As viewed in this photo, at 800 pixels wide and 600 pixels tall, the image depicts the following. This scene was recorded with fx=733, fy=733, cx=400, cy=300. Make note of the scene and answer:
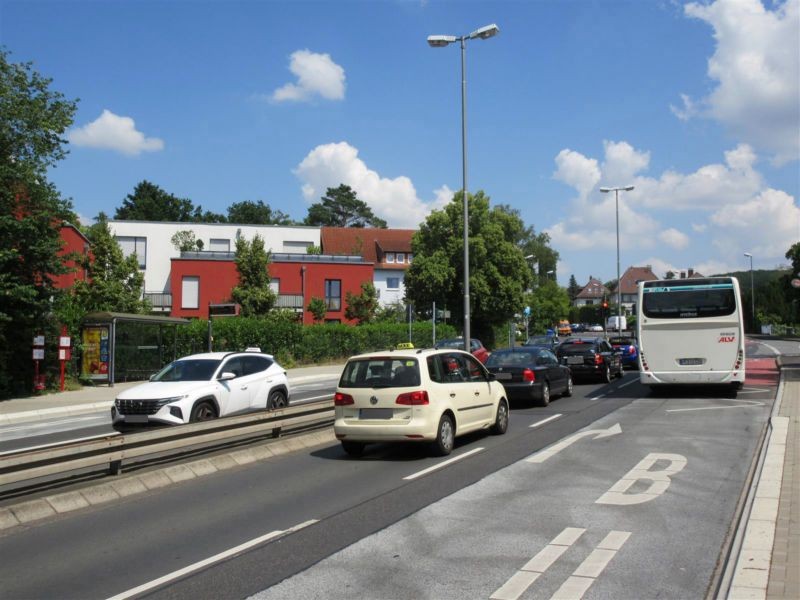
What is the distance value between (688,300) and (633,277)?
134 metres

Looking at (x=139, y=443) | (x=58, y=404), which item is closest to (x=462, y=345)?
(x=58, y=404)

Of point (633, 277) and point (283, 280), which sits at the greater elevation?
point (633, 277)

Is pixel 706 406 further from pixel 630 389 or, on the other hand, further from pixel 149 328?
pixel 149 328

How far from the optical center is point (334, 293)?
5688 centimetres

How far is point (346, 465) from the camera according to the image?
1049cm

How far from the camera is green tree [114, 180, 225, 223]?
98.7 m

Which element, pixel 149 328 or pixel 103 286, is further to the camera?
pixel 103 286

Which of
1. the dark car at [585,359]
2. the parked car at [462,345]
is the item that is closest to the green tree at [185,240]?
the parked car at [462,345]

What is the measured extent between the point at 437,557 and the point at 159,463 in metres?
5.46

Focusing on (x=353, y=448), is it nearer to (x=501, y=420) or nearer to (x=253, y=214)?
(x=501, y=420)

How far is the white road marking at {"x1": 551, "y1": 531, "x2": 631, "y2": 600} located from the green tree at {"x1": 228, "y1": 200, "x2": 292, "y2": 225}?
104061mm

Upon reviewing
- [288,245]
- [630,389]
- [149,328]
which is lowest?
[630,389]

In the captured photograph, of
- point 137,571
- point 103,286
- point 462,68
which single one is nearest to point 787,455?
point 137,571

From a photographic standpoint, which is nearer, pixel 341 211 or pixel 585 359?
pixel 585 359
